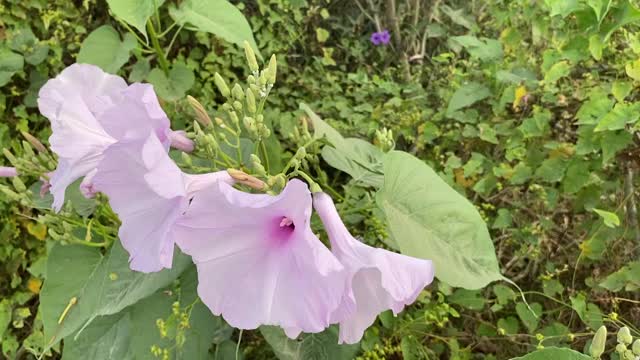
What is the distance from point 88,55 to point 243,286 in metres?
1.03

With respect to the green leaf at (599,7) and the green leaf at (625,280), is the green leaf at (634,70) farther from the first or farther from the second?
the green leaf at (625,280)

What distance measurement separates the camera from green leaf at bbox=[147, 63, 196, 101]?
1.54 metres

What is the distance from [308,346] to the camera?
1073 millimetres

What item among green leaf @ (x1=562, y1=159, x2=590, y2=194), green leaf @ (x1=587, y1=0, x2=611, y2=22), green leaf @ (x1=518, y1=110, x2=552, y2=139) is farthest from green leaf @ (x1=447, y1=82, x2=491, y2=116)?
green leaf @ (x1=587, y1=0, x2=611, y2=22)

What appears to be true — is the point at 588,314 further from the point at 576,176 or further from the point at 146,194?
the point at 146,194

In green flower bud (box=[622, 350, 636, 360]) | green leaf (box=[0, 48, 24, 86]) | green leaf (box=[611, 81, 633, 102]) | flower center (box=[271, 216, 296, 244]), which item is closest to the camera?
green flower bud (box=[622, 350, 636, 360])

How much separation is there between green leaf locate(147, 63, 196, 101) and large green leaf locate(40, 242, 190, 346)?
51cm

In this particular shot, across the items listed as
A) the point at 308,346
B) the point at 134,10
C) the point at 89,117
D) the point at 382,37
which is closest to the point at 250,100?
the point at 89,117

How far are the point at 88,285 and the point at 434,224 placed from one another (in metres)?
0.65

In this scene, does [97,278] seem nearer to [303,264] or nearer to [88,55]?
[303,264]

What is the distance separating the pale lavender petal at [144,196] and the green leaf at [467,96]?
973 millimetres

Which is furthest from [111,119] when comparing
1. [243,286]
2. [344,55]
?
[344,55]

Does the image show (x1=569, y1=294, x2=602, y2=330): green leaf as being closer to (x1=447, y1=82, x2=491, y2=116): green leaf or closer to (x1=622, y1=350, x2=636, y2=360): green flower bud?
(x1=447, y1=82, x2=491, y2=116): green leaf

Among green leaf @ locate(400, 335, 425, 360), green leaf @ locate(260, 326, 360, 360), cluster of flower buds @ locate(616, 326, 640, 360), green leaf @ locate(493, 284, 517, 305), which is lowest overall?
green leaf @ locate(400, 335, 425, 360)
